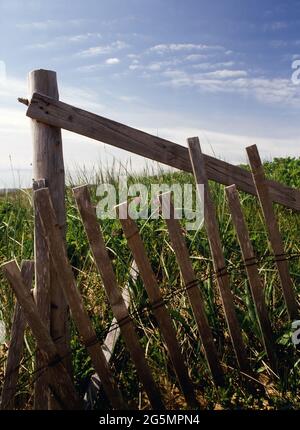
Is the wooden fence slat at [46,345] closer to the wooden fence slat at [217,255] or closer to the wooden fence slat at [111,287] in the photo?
the wooden fence slat at [111,287]

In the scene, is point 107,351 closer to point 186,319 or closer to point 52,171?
point 186,319

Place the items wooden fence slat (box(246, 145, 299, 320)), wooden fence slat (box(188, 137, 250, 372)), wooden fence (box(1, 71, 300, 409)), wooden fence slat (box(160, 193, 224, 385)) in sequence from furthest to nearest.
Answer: wooden fence slat (box(246, 145, 299, 320)) → wooden fence slat (box(188, 137, 250, 372)) → wooden fence slat (box(160, 193, 224, 385)) → wooden fence (box(1, 71, 300, 409))

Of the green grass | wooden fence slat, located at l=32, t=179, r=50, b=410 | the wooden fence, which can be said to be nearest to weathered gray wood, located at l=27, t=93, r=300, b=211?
the wooden fence

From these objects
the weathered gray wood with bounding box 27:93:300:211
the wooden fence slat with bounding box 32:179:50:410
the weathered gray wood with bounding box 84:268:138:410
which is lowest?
the weathered gray wood with bounding box 84:268:138:410

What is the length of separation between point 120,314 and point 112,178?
10.8 feet

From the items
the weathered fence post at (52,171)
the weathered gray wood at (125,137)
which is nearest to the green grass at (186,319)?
the weathered fence post at (52,171)

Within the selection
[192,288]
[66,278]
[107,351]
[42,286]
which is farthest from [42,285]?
[192,288]

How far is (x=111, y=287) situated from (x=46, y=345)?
1.36 feet

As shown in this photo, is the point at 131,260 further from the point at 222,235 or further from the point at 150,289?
the point at 150,289

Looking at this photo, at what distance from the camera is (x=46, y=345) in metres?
2.16

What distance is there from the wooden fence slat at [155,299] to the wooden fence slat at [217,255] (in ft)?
1.16

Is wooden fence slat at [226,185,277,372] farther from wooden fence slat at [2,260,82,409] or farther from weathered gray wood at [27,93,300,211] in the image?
wooden fence slat at [2,260,82,409]

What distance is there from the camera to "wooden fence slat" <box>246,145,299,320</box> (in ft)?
9.16

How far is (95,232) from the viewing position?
7.24 feet
